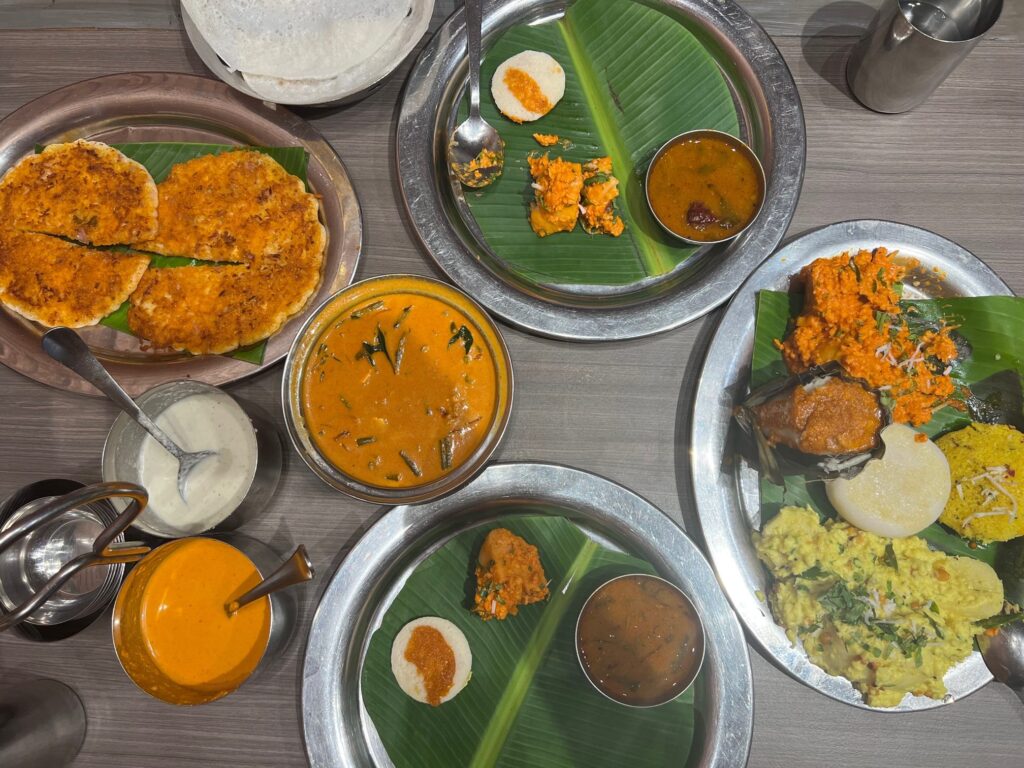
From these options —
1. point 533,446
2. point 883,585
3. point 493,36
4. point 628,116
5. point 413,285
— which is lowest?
point 883,585

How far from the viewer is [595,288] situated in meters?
2.46

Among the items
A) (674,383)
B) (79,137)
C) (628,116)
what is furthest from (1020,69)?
(79,137)

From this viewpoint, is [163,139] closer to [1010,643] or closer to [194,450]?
[194,450]

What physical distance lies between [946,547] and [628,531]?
1066mm

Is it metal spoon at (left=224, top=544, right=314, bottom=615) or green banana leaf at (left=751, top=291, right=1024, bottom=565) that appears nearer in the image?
metal spoon at (left=224, top=544, right=314, bottom=615)

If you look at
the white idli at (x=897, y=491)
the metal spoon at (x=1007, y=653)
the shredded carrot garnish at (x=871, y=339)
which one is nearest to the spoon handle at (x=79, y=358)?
the shredded carrot garnish at (x=871, y=339)

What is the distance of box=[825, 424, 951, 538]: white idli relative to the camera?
7.23 feet

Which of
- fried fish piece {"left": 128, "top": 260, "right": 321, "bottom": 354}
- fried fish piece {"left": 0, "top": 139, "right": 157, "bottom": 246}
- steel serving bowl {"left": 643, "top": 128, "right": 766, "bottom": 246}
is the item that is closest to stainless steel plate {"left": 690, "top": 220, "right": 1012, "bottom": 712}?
steel serving bowl {"left": 643, "top": 128, "right": 766, "bottom": 246}

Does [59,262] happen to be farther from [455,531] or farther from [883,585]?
[883,585]

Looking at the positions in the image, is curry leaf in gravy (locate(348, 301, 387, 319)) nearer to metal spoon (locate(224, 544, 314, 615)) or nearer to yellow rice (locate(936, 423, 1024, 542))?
metal spoon (locate(224, 544, 314, 615))

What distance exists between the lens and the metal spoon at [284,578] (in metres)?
1.86

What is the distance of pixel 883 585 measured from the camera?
7.23ft

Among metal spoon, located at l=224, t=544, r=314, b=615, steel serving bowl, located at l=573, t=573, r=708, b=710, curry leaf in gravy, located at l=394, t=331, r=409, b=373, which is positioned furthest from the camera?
curry leaf in gravy, located at l=394, t=331, r=409, b=373

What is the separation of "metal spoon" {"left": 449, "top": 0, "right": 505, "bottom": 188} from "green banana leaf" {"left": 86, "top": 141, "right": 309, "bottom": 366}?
0.54m
